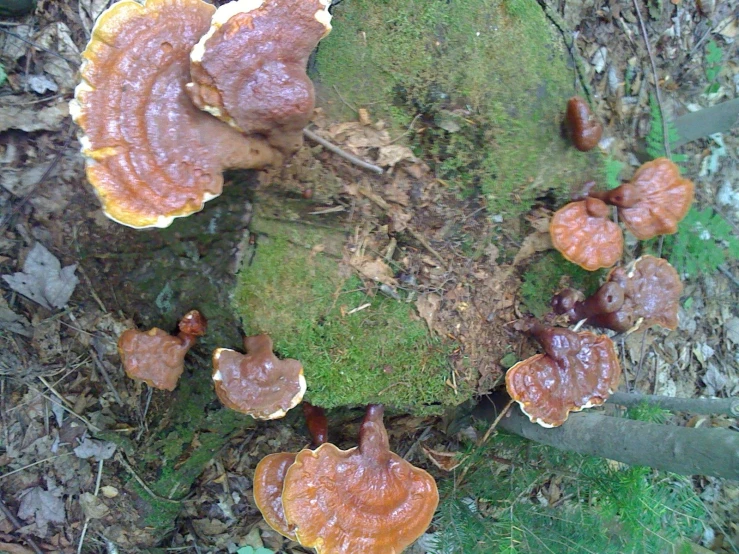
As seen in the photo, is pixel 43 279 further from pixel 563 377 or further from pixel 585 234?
pixel 585 234

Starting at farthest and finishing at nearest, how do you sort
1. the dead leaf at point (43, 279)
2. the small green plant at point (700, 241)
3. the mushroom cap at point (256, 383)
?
the small green plant at point (700, 241) < the dead leaf at point (43, 279) < the mushroom cap at point (256, 383)

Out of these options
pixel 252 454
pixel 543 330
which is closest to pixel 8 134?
pixel 252 454

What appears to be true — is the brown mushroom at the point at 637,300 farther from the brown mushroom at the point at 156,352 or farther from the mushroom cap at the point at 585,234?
the brown mushroom at the point at 156,352

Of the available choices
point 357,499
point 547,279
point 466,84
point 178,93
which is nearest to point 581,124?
point 466,84

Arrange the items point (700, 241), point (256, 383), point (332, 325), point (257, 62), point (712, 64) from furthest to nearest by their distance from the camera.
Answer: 1. point (712, 64)
2. point (700, 241)
3. point (332, 325)
4. point (256, 383)
5. point (257, 62)

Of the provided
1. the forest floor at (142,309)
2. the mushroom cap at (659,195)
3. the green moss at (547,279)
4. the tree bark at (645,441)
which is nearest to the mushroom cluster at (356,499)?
the forest floor at (142,309)

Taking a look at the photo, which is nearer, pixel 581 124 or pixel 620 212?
pixel 581 124

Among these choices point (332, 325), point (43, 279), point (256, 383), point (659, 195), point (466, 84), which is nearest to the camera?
point (256, 383)

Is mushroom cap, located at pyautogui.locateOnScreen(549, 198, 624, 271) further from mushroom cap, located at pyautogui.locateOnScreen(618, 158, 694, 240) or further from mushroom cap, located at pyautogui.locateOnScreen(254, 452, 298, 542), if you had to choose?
mushroom cap, located at pyautogui.locateOnScreen(254, 452, 298, 542)

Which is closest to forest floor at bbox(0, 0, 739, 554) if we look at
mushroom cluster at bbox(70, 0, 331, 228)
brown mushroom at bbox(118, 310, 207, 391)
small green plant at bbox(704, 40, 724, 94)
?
small green plant at bbox(704, 40, 724, 94)
